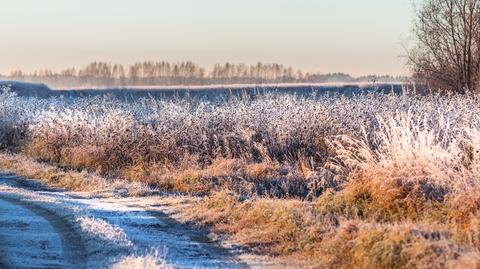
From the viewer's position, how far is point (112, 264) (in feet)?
39.2

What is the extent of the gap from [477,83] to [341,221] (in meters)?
28.0

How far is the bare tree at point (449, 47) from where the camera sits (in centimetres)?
4094

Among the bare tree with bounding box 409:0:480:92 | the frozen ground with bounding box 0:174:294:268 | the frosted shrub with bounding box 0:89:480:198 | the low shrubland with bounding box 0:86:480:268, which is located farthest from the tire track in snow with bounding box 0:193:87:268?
the bare tree with bounding box 409:0:480:92

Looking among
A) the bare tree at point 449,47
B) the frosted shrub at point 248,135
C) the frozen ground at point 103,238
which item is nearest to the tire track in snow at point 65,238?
the frozen ground at point 103,238

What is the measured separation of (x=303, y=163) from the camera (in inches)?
913

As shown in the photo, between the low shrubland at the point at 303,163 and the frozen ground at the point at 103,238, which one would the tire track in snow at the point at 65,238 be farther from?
the low shrubland at the point at 303,163

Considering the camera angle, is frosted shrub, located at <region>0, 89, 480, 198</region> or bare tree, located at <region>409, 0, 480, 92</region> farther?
bare tree, located at <region>409, 0, 480, 92</region>

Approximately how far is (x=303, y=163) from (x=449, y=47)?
2127 cm

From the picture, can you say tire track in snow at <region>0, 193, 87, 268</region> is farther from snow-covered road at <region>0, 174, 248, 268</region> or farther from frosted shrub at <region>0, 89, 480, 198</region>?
frosted shrub at <region>0, 89, 480, 198</region>

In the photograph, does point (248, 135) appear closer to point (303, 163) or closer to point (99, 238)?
point (303, 163)

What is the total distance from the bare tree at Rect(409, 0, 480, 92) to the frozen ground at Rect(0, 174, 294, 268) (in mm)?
26050

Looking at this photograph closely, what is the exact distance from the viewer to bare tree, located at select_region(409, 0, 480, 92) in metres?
40.9

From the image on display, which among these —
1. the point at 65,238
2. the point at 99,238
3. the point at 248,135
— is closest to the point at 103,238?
the point at 99,238

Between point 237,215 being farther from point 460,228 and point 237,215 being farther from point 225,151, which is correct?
point 225,151
